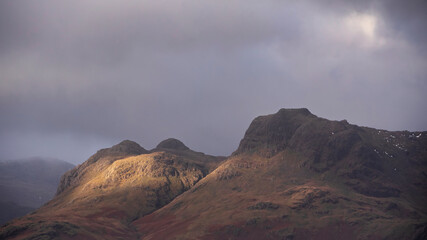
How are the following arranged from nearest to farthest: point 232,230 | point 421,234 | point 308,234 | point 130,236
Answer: point 421,234, point 308,234, point 232,230, point 130,236

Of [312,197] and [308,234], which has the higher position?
[312,197]

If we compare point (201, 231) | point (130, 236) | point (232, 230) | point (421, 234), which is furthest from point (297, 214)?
point (130, 236)

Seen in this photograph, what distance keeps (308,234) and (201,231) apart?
170ft

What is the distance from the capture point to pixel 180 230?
183750 millimetres

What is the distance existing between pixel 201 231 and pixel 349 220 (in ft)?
232

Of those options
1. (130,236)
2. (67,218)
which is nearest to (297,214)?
(130,236)

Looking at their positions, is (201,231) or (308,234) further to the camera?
(201,231)

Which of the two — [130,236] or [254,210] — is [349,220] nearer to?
[254,210]

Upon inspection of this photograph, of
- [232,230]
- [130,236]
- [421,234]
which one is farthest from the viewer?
[130,236]

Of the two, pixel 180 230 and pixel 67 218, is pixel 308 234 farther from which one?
pixel 67 218

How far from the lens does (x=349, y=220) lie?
165125 millimetres

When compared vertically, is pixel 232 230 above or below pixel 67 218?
below

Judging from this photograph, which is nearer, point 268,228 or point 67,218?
point 268,228

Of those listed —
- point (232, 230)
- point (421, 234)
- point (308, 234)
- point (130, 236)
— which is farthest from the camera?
point (130, 236)
